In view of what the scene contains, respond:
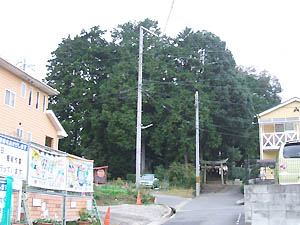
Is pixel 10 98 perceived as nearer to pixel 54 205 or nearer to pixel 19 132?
pixel 19 132

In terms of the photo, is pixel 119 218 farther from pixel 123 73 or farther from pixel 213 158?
pixel 213 158

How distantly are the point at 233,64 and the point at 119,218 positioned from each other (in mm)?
33382

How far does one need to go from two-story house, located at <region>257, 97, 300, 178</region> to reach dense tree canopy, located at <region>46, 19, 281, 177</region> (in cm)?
800

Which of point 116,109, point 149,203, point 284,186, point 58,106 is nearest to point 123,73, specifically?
point 116,109

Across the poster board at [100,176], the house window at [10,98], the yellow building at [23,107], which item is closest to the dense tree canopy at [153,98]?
the poster board at [100,176]

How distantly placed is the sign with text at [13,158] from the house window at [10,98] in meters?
13.2

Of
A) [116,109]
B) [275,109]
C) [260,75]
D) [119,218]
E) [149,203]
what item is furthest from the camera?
[260,75]

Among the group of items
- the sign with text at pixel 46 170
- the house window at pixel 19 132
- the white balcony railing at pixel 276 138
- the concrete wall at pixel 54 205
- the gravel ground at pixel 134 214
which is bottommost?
the gravel ground at pixel 134 214

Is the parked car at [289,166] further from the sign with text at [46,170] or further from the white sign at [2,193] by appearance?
the white sign at [2,193]

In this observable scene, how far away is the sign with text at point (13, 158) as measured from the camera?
896 cm

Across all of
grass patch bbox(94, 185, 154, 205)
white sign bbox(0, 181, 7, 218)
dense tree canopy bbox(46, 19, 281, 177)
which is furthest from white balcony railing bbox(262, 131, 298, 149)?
white sign bbox(0, 181, 7, 218)

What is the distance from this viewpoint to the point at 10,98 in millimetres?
22625

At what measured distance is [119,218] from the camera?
17.2 metres

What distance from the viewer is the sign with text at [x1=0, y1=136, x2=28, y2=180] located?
29.4 feet
